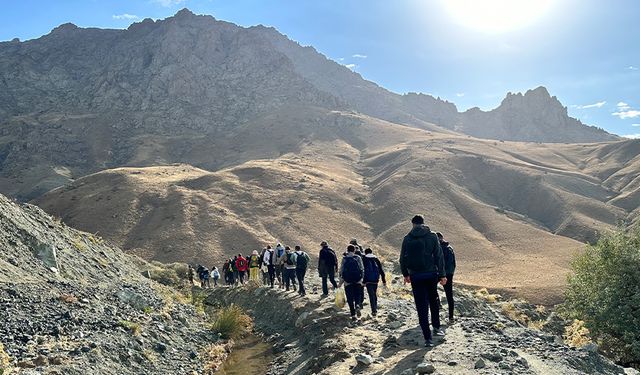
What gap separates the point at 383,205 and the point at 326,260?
206 ft

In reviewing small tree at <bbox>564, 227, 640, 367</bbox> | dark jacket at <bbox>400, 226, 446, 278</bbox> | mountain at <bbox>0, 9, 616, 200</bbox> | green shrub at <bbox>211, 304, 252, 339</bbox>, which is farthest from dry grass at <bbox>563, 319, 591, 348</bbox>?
mountain at <bbox>0, 9, 616, 200</bbox>

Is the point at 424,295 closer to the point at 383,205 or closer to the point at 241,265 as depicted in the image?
the point at 241,265

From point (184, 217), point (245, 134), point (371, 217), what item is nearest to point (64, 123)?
point (245, 134)

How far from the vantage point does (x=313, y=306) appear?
1819 centimetres

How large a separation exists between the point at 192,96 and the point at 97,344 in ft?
560

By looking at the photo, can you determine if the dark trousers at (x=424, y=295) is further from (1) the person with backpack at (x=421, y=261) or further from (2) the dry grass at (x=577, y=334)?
(2) the dry grass at (x=577, y=334)

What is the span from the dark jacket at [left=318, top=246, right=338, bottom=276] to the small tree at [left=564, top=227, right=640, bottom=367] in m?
11.6

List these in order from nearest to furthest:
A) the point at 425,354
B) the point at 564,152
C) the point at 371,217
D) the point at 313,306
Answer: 1. the point at 425,354
2. the point at 313,306
3. the point at 371,217
4. the point at 564,152

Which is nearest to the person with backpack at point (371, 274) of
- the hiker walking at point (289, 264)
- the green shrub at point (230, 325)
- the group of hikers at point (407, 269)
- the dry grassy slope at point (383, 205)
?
the group of hikers at point (407, 269)

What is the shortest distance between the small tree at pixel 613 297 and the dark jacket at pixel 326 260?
11566 millimetres

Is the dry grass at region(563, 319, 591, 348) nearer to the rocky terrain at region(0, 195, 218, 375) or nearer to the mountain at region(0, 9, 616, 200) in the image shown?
the rocky terrain at region(0, 195, 218, 375)

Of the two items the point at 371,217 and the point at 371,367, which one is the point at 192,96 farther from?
the point at 371,367

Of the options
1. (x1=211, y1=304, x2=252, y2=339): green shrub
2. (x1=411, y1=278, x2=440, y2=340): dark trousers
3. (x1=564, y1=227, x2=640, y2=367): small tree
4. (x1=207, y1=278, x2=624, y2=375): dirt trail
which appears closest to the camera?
(x1=207, y1=278, x2=624, y2=375): dirt trail

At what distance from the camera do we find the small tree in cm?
1866
